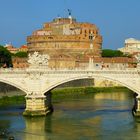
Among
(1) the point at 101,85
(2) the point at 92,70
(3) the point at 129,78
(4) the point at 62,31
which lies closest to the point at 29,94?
(2) the point at 92,70

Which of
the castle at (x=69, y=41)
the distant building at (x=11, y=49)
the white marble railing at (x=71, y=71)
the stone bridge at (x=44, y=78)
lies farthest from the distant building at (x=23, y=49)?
the stone bridge at (x=44, y=78)

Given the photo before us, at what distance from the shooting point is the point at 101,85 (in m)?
55.2

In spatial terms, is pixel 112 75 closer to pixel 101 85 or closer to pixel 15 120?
pixel 15 120

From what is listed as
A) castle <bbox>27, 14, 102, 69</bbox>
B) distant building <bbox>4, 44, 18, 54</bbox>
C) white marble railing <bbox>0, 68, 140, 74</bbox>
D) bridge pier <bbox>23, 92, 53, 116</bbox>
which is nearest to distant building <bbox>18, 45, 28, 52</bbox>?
distant building <bbox>4, 44, 18, 54</bbox>

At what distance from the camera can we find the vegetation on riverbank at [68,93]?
122 feet

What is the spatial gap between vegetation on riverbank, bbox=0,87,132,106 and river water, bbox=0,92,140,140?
3.64m

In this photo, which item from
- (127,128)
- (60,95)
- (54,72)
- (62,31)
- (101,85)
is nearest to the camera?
(127,128)

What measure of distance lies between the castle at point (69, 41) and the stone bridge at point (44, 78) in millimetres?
26975

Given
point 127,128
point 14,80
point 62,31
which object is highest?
point 62,31

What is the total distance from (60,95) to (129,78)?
16.3 metres

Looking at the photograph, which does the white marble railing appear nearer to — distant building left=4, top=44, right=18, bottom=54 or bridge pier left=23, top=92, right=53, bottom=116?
bridge pier left=23, top=92, right=53, bottom=116

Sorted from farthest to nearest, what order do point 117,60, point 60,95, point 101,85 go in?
point 117,60 < point 101,85 < point 60,95

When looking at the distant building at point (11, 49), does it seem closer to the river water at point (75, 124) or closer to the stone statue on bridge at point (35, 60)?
the river water at point (75, 124)

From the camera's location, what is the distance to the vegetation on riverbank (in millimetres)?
37109
